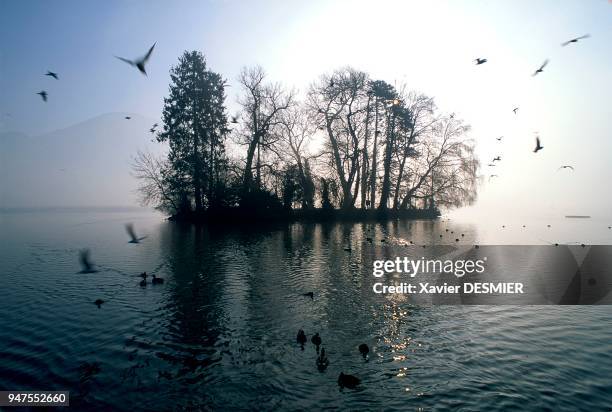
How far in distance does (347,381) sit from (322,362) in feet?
3.20

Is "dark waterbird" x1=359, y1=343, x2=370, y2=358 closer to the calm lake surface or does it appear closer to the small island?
the calm lake surface

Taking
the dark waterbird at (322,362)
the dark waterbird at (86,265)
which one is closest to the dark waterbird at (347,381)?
the dark waterbird at (322,362)

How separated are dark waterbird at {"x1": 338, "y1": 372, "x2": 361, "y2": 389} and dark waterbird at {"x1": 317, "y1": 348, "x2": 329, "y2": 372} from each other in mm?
678

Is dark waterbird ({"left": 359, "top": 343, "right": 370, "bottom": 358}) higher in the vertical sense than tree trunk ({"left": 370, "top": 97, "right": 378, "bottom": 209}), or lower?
lower

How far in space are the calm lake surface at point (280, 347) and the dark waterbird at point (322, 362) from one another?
0.59 ft

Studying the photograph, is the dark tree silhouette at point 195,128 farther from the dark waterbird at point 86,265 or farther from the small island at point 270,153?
the dark waterbird at point 86,265

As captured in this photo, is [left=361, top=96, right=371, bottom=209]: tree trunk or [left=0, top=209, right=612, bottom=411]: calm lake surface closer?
[left=0, top=209, right=612, bottom=411]: calm lake surface

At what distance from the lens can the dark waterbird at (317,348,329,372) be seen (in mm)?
7596

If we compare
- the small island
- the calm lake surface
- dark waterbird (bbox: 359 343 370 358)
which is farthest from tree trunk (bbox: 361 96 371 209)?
dark waterbird (bbox: 359 343 370 358)

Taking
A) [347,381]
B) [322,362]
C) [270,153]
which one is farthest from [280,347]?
[270,153]

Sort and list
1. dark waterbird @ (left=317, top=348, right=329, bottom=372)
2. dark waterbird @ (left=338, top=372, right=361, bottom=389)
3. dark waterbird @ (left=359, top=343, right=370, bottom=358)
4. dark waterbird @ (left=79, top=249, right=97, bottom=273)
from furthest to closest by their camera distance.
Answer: dark waterbird @ (left=79, top=249, right=97, bottom=273), dark waterbird @ (left=359, top=343, right=370, bottom=358), dark waterbird @ (left=317, top=348, right=329, bottom=372), dark waterbird @ (left=338, top=372, right=361, bottom=389)

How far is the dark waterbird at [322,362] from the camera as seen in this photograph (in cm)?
760

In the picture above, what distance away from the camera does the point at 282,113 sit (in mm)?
49875

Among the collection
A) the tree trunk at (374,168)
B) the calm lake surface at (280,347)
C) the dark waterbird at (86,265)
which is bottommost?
the calm lake surface at (280,347)
